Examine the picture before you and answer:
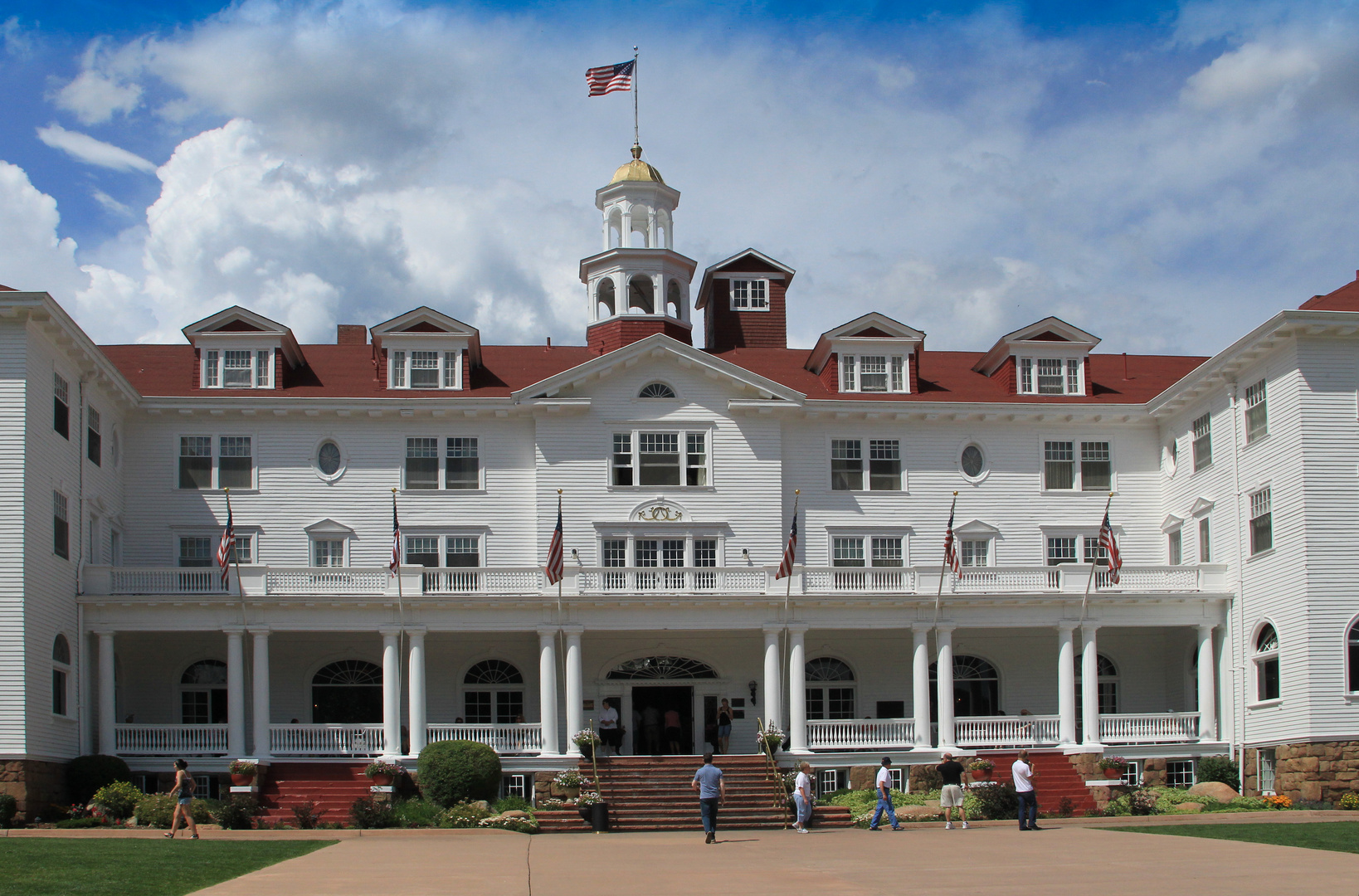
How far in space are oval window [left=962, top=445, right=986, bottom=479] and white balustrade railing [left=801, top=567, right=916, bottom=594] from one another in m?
5.38

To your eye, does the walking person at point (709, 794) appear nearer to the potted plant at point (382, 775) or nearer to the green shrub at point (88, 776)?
the potted plant at point (382, 775)

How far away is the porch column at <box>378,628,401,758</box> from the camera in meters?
38.1

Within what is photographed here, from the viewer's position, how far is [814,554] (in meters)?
43.7

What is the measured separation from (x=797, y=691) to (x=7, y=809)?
18664 mm

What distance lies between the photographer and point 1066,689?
40.3 meters

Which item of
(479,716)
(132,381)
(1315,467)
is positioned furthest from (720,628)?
(132,381)

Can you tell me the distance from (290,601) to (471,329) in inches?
388

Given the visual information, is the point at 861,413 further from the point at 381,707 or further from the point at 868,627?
the point at 381,707

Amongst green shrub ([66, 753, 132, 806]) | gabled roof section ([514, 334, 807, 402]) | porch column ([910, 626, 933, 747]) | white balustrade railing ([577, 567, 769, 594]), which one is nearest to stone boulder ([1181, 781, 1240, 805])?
porch column ([910, 626, 933, 747])

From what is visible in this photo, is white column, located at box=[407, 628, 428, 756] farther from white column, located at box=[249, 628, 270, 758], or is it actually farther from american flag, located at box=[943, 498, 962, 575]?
american flag, located at box=[943, 498, 962, 575]

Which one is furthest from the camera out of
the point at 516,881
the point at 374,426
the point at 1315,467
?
the point at 374,426

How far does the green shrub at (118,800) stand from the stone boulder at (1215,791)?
81.7 feet

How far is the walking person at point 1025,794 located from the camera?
3052 centimetres

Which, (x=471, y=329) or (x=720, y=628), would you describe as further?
(x=471, y=329)
